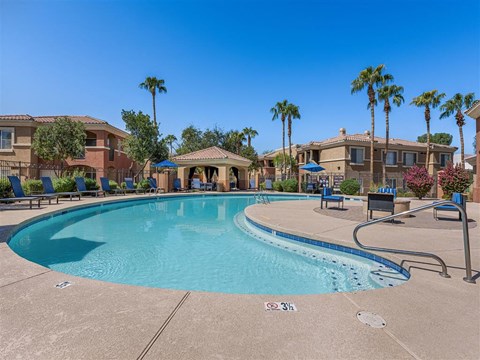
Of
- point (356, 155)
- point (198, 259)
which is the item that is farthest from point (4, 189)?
point (356, 155)

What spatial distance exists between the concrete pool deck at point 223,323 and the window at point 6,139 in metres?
28.9

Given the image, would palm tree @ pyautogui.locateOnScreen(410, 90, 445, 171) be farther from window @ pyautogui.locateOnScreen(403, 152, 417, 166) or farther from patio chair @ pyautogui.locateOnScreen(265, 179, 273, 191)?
patio chair @ pyautogui.locateOnScreen(265, 179, 273, 191)

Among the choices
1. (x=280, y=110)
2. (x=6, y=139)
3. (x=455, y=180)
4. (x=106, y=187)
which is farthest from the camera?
(x=280, y=110)

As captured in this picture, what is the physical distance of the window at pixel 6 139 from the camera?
2433cm

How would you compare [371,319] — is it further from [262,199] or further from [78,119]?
[78,119]

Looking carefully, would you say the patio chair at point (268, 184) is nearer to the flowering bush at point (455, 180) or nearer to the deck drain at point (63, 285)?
the flowering bush at point (455, 180)

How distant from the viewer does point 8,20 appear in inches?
265

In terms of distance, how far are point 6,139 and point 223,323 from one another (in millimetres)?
32185

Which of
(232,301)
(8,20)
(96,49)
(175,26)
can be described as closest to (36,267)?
(232,301)

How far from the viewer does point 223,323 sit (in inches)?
91.7

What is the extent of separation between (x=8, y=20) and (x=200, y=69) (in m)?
11.9

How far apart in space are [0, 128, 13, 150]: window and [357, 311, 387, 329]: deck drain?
107 feet

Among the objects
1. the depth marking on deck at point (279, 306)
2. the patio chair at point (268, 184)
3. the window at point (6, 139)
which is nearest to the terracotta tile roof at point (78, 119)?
the window at point (6, 139)

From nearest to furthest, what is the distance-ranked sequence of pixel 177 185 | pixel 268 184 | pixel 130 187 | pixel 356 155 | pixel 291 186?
pixel 130 187 < pixel 177 185 < pixel 291 186 < pixel 268 184 < pixel 356 155
